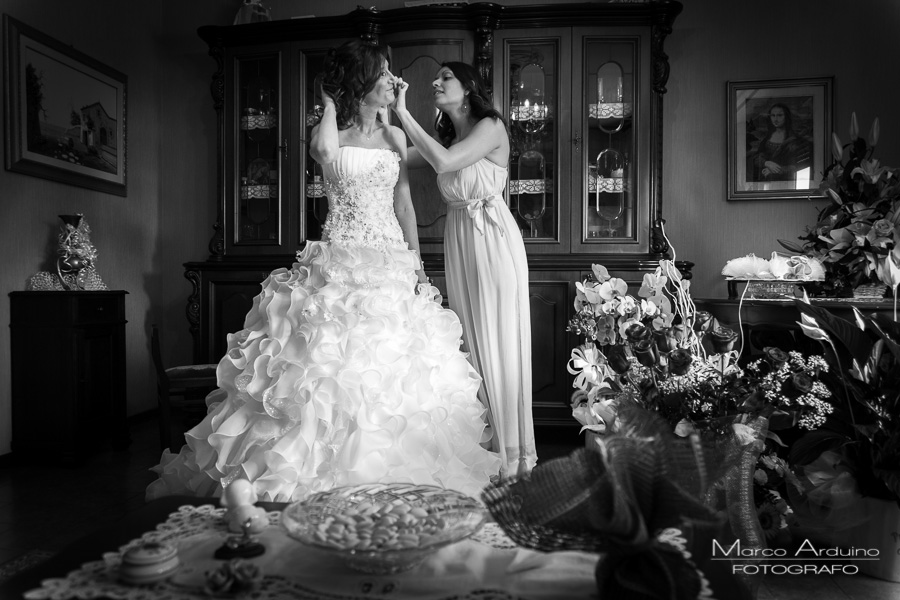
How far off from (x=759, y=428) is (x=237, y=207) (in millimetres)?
3776

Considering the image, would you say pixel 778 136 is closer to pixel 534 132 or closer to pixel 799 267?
pixel 534 132

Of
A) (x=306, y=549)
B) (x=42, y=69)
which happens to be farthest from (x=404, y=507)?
(x=42, y=69)

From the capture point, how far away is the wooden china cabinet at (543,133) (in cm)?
408

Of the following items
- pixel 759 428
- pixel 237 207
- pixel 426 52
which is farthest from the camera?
pixel 237 207

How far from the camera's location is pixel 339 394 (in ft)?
7.38

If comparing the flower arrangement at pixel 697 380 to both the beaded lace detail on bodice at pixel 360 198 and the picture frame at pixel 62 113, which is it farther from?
the picture frame at pixel 62 113

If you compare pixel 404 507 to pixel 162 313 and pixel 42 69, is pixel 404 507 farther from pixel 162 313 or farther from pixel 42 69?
pixel 162 313

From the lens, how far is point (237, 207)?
14.8 ft

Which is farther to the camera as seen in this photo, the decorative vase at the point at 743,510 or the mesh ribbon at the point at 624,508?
the decorative vase at the point at 743,510

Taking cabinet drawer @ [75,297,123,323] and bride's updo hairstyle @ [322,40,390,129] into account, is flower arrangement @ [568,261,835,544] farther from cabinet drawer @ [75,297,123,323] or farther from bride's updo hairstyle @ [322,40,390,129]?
cabinet drawer @ [75,297,123,323]

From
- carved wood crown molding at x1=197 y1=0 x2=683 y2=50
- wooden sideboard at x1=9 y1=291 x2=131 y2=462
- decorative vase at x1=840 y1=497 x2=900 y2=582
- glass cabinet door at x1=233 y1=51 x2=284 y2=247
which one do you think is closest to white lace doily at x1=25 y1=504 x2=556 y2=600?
decorative vase at x1=840 y1=497 x2=900 y2=582

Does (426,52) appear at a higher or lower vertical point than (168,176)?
higher

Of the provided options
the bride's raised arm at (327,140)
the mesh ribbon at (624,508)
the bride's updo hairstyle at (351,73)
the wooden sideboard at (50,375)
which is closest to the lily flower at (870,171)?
the bride's updo hairstyle at (351,73)

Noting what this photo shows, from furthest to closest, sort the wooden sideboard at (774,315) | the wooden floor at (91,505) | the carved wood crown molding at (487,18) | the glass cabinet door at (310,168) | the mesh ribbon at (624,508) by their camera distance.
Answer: the glass cabinet door at (310,168) < the carved wood crown molding at (487,18) < the wooden sideboard at (774,315) < the wooden floor at (91,505) < the mesh ribbon at (624,508)
